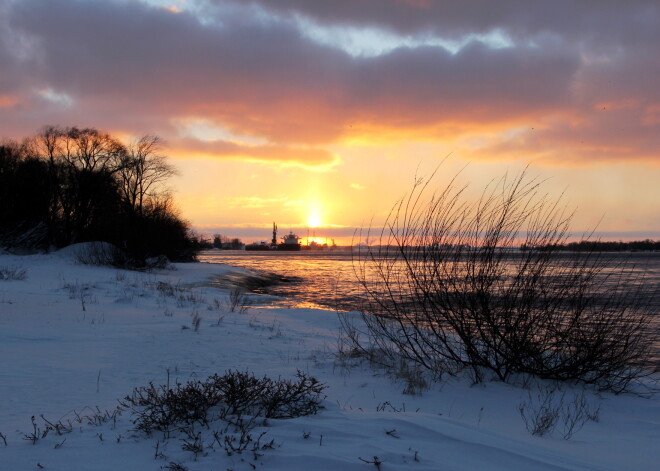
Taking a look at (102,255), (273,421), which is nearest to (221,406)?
(273,421)

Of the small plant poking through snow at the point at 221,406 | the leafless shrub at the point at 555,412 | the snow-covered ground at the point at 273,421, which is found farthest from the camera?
the leafless shrub at the point at 555,412

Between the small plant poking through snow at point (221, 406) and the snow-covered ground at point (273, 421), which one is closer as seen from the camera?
the snow-covered ground at point (273, 421)

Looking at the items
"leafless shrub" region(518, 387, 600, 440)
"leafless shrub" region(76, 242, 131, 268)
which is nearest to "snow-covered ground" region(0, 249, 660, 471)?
"leafless shrub" region(518, 387, 600, 440)

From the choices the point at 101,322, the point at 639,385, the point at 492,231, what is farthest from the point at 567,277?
the point at 101,322

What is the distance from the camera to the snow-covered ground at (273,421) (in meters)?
3.18

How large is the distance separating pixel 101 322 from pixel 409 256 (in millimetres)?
6947

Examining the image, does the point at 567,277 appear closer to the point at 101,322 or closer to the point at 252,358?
the point at 252,358

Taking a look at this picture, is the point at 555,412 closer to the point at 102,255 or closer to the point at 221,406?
the point at 221,406

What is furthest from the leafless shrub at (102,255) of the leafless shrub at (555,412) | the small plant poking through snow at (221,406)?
the leafless shrub at (555,412)

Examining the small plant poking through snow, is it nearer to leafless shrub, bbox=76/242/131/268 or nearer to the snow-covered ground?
the snow-covered ground

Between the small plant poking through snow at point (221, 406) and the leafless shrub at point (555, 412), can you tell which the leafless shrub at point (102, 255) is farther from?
the leafless shrub at point (555, 412)

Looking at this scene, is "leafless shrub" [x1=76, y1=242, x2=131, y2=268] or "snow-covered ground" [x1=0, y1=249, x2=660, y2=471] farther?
"leafless shrub" [x1=76, y1=242, x2=131, y2=268]

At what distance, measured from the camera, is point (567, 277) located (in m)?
6.43

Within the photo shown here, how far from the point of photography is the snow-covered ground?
10.4ft
